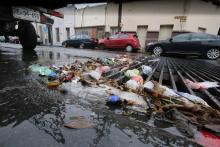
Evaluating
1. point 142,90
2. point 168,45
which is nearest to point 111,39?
point 168,45

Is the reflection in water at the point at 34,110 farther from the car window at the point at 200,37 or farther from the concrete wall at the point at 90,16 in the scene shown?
the concrete wall at the point at 90,16

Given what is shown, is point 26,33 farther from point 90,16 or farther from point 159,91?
point 90,16

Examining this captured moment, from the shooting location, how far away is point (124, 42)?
1214 cm

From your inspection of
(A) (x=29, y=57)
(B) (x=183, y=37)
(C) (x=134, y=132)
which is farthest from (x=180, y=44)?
(C) (x=134, y=132)

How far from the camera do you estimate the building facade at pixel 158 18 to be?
47.8 ft

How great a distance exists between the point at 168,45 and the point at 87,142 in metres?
9.48

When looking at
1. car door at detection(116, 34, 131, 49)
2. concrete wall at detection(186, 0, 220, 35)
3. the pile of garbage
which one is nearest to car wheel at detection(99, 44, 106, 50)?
car door at detection(116, 34, 131, 49)

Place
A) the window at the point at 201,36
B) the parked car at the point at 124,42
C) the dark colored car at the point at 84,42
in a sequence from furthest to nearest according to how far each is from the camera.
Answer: the dark colored car at the point at 84,42
the parked car at the point at 124,42
the window at the point at 201,36

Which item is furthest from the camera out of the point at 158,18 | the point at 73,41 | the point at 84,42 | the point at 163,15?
the point at 158,18

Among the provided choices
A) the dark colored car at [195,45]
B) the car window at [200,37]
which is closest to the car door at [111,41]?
the dark colored car at [195,45]

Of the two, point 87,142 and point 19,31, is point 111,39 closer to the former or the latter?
point 19,31

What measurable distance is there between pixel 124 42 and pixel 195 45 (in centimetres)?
486

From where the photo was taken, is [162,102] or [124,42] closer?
[162,102]

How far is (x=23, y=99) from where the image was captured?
1.43 metres
